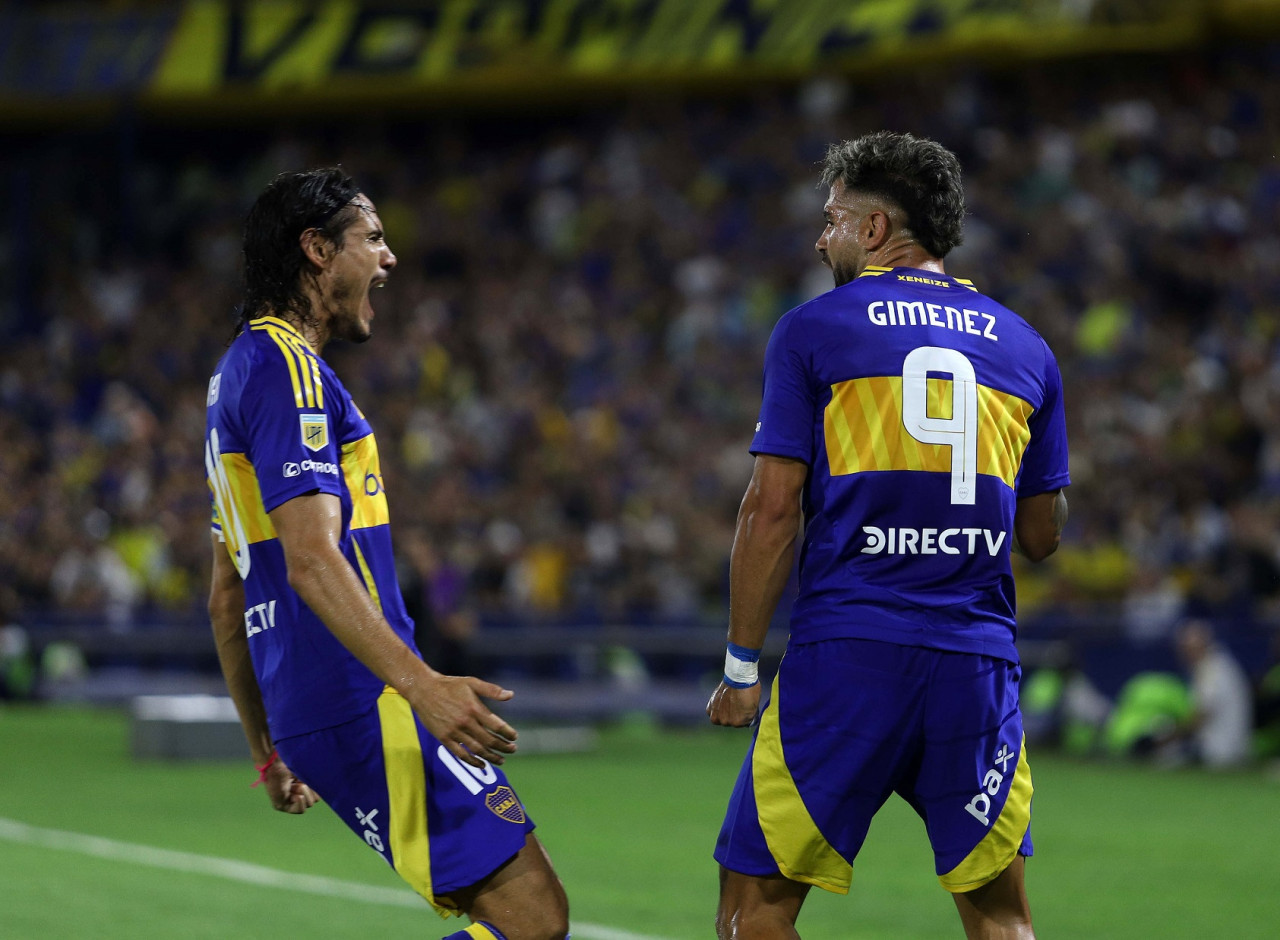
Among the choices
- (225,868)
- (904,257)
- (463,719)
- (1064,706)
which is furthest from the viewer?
(1064,706)

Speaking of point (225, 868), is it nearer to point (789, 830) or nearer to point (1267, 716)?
point (789, 830)

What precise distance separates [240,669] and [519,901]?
0.99m

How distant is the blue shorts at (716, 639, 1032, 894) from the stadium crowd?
34.1 feet

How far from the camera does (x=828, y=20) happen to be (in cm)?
2450

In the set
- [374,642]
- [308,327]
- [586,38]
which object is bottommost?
[374,642]

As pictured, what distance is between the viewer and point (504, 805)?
395 cm

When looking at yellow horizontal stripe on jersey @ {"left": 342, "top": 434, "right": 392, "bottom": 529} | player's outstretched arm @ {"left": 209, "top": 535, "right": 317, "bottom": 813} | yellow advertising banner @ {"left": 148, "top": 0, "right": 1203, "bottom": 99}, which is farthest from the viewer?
yellow advertising banner @ {"left": 148, "top": 0, "right": 1203, "bottom": 99}

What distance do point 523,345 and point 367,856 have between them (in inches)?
582

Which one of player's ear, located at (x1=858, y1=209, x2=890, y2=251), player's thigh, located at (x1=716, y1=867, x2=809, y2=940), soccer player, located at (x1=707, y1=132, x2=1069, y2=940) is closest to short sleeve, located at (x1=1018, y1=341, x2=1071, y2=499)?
soccer player, located at (x1=707, y1=132, x2=1069, y2=940)

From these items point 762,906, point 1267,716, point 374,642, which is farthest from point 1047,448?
point 1267,716

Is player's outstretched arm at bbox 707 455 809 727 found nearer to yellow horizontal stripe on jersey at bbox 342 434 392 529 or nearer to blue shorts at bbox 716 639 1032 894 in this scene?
blue shorts at bbox 716 639 1032 894

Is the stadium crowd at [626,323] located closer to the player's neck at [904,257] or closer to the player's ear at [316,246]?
the player's ear at [316,246]

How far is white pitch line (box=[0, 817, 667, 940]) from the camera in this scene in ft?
26.9

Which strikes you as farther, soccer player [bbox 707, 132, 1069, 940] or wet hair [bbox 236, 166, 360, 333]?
wet hair [bbox 236, 166, 360, 333]
